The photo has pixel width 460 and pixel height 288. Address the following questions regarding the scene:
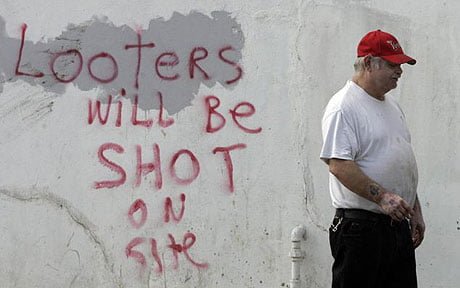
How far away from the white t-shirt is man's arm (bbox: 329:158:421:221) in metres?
0.06

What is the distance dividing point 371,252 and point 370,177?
39cm

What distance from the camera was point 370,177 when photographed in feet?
17.3

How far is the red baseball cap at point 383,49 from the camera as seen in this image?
5.42 metres

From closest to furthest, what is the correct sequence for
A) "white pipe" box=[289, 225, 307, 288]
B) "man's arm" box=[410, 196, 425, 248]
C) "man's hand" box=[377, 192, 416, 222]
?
"man's hand" box=[377, 192, 416, 222]
"man's arm" box=[410, 196, 425, 248]
"white pipe" box=[289, 225, 307, 288]

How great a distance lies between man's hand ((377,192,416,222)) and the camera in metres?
5.12

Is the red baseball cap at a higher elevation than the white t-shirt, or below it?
higher

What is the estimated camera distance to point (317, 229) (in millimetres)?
6738

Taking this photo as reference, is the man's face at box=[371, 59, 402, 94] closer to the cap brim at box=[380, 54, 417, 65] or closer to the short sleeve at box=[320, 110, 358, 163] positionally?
the cap brim at box=[380, 54, 417, 65]

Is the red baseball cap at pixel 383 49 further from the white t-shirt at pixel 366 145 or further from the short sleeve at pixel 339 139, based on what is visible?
the short sleeve at pixel 339 139

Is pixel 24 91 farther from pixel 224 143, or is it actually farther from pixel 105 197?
pixel 224 143

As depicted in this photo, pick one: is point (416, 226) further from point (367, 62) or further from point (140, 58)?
point (140, 58)

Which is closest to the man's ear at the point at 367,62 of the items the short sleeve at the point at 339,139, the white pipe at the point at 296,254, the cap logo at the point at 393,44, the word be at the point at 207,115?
the cap logo at the point at 393,44

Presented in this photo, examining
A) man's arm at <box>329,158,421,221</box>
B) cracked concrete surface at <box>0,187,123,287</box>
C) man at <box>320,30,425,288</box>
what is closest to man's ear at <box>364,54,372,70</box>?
man at <box>320,30,425,288</box>

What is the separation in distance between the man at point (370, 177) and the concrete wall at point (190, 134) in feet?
3.79
